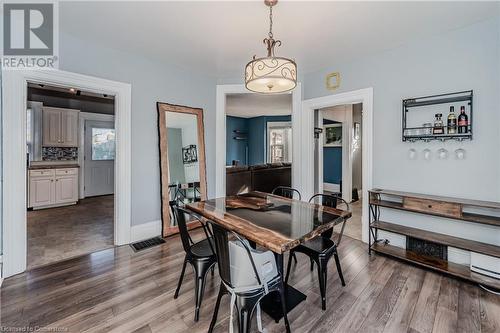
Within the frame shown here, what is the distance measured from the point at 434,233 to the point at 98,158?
7270 millimetres

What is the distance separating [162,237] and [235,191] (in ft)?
5.91

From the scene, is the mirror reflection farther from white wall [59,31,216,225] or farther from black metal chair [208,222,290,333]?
black metal chair [208,222,290,333]

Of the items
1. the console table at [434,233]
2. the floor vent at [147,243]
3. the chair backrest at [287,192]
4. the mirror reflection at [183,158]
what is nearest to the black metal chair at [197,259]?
the chair backrest at [287,192]

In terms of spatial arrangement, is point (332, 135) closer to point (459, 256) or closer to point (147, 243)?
point (459, 256)

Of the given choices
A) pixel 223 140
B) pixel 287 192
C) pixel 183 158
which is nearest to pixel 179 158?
pixel 183 158

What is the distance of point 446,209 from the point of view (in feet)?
7.69

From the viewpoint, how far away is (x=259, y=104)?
6695 millimetres

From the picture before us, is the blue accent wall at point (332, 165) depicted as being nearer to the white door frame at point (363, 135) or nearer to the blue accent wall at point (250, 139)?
the blue accent wall at point (250, 139)

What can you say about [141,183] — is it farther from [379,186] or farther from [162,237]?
[379,186]

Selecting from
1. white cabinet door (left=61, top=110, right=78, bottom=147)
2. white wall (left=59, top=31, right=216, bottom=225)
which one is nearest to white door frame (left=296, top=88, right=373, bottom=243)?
white wall (left=59, top=31, right=216, bottom=225)

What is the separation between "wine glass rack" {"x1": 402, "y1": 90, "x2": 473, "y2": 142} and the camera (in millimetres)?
2387

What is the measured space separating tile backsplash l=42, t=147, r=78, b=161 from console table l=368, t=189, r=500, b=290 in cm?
657

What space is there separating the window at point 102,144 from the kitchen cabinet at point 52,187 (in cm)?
95

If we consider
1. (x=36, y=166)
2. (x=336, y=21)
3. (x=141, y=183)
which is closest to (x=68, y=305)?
(x=141, y=183)
